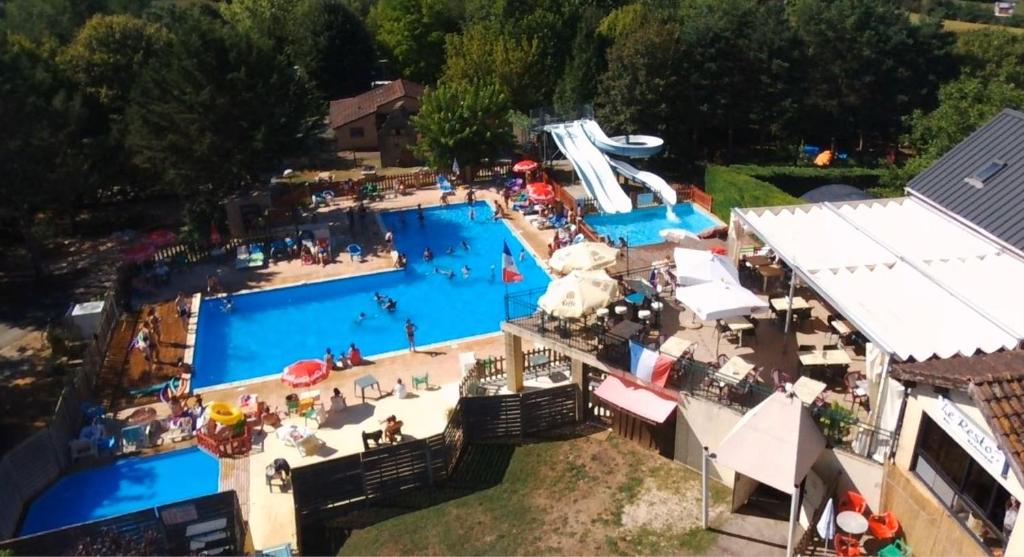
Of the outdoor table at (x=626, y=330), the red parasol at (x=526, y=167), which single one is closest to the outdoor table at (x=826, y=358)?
the outdoor table at (x=626, y=330)

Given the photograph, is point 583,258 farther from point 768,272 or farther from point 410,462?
point 410,462

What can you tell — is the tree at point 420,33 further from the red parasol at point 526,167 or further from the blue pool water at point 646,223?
the blue pool water at point 646,223

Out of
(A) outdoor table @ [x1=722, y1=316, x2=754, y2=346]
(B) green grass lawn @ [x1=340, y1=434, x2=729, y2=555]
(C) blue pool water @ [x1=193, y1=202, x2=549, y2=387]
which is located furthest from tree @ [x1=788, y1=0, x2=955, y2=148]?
(B) green grass lawn @ [x1=340, y1=434, x2=729, y2=555]

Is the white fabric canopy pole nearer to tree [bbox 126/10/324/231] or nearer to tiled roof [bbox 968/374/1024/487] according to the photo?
tiled roof [bbox 968/374/1024/487]

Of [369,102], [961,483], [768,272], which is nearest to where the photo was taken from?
[961,483]

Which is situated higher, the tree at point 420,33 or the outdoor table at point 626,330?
the tree at point 420,33

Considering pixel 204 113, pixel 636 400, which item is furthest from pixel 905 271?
pixel 204 113
